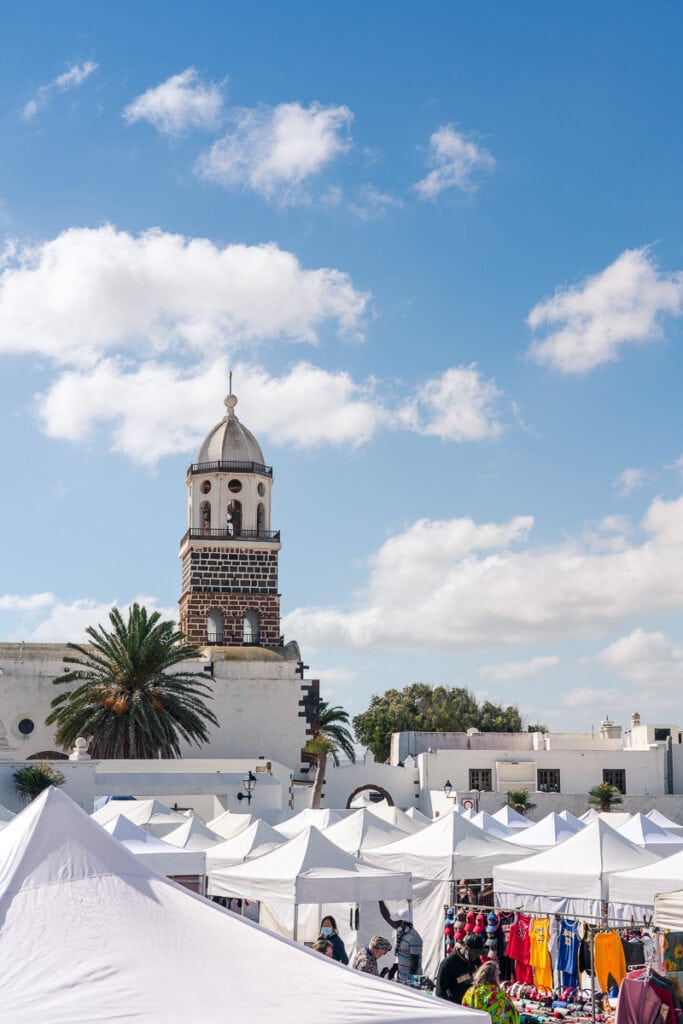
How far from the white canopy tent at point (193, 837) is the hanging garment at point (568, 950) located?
7.45m

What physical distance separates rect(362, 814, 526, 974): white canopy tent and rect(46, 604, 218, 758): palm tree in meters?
17.5

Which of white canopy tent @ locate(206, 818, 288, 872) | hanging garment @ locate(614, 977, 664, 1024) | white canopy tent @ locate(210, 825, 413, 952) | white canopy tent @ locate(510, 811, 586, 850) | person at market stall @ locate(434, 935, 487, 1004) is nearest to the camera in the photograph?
hanging garment @ locate(614, 977, 664, 1024)

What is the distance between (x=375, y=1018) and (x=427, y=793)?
1548 inches

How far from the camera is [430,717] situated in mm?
70750

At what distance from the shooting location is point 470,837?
69.2 feet

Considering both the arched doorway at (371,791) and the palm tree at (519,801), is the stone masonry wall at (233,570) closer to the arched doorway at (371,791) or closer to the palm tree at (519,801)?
the arched doorway at (371,791)

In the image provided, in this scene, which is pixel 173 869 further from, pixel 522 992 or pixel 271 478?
pixel 271 478

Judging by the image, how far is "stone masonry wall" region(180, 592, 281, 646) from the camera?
1827 inches

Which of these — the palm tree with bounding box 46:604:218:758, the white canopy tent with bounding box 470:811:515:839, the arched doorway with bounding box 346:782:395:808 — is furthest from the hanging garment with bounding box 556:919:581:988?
the arched doorway with bounding box 346:782:395:808

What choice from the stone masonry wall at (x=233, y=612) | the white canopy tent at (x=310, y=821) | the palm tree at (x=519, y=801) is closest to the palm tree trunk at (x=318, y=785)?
the stone masonry wall at (x=233, y=612)

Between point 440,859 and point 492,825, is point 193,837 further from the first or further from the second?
point 492,825

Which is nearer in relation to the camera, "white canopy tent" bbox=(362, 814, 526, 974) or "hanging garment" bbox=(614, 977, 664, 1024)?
"hanging garment" bbox=(614, 977, 664, 1024)

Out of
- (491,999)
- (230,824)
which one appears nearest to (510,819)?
(230,824)

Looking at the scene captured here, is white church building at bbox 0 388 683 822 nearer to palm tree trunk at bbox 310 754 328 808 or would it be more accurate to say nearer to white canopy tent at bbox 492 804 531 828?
palm tree trunk at bbox 310 754 328 808
